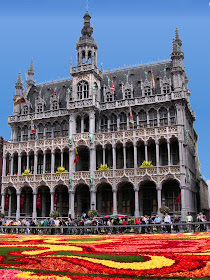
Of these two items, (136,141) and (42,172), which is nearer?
(136,141)

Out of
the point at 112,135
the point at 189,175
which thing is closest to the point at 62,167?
the point at 112,135

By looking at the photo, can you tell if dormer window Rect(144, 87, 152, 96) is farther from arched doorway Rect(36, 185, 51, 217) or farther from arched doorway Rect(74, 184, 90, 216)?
arched doorway Rect(36, 185, 51, 217)

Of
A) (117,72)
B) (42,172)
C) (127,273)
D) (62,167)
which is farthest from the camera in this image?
(117,72)

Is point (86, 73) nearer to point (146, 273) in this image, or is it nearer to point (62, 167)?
point (62, 167)

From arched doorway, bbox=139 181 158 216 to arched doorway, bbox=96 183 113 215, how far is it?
16.6 ft

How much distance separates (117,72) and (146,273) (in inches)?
2154

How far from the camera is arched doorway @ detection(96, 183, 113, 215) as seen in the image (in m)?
51.5

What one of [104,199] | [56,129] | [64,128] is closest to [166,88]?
[64,128]

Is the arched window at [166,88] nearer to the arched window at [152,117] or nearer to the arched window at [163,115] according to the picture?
the arched window at [163,115]

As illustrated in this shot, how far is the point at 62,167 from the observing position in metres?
53.0

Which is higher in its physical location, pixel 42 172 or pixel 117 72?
pixel 117 72

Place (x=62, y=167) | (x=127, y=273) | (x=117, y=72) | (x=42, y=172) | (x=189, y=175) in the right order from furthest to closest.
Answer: (x=117, y=72) → (x=42, y=172) → (x=62, y=167) → (x=189, y=175) → (x=127, y=273)

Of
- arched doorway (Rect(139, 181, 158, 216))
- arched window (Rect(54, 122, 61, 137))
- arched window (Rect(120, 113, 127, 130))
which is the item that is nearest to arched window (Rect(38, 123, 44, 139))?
arched window (Rect(54, 122, 61, 137))

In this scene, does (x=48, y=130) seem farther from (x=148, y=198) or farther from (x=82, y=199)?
(x=148, y=198)
